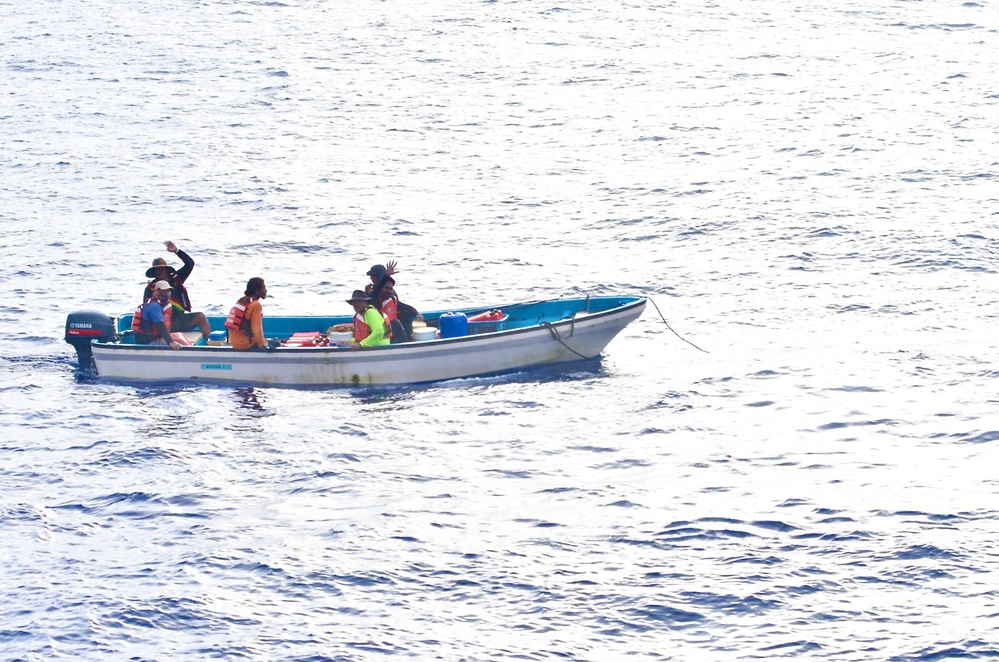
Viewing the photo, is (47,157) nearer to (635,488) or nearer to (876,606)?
(635,488)

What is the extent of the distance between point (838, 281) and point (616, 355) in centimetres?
639

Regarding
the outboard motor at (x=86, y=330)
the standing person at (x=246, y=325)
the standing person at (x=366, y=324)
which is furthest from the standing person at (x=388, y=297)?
the outboard motor at (x=86, y=330)

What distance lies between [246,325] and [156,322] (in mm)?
1840

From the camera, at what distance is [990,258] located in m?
29.6

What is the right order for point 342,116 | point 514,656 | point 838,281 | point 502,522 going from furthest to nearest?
1. point 342,116
2. point 838,281
3. point 502,522
4. point 514,656

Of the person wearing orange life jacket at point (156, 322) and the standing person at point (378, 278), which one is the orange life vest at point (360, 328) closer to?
the standing person at point (378, 278)

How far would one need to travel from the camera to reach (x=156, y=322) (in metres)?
24.1

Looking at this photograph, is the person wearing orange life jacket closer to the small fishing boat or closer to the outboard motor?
the small fishing boat

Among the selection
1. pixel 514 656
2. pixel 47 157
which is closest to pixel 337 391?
pixel 514 656

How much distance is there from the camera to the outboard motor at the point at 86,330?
2464cm

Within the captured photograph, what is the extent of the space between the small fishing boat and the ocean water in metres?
0.42

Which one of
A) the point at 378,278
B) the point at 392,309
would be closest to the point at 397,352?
the point at 392,309

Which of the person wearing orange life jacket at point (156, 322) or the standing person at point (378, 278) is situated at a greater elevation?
the standing person at point (378, 278)

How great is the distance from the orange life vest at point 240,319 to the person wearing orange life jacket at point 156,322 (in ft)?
3.93
